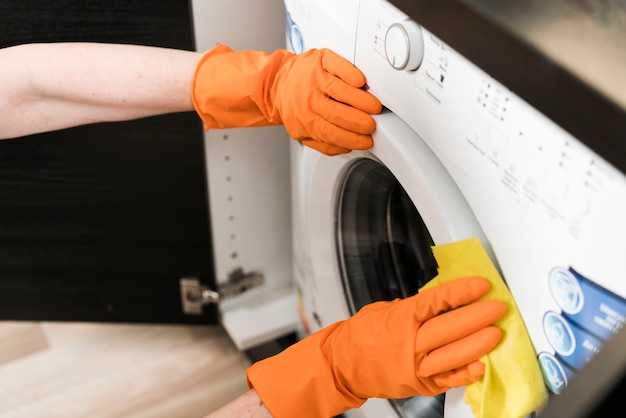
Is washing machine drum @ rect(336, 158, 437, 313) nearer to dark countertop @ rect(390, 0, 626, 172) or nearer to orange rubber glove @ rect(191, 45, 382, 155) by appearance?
orange rubber glove @ rect(191, 45, 382, 155)

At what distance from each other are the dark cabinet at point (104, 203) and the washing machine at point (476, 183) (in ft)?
0.79

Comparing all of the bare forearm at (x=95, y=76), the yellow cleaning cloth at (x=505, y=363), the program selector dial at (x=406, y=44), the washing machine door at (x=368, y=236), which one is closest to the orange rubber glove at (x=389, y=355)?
the yellow cleaning cloth at (x=505, y=363)

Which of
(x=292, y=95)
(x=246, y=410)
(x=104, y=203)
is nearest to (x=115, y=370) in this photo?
(x=104, y=203)

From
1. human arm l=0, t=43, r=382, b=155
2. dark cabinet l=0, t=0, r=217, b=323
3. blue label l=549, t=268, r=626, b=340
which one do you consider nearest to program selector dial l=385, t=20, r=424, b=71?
human arm l=0, t=43, r=382, b=155

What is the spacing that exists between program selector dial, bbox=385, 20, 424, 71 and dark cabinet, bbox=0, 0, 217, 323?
13.9 inches

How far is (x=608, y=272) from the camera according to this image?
55cm

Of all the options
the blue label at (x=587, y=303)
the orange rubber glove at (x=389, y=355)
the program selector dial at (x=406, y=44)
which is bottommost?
the orange rubber glove at (x=389, y=355)

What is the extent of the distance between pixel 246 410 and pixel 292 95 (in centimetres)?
38

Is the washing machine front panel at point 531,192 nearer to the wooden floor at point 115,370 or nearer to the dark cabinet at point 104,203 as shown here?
the dark cabinet at point 104,203

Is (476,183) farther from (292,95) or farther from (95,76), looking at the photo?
(95,76)

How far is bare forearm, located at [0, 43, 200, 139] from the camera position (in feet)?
3.03

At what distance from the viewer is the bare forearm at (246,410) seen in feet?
2.71

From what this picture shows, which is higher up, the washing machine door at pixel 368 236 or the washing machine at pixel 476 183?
the washing machine at pixel 476 183

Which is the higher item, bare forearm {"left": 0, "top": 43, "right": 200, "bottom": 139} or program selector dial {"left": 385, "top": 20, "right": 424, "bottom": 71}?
program selector dial {"left": 385, "top": 20, "right": 424, "bottom": 71}
